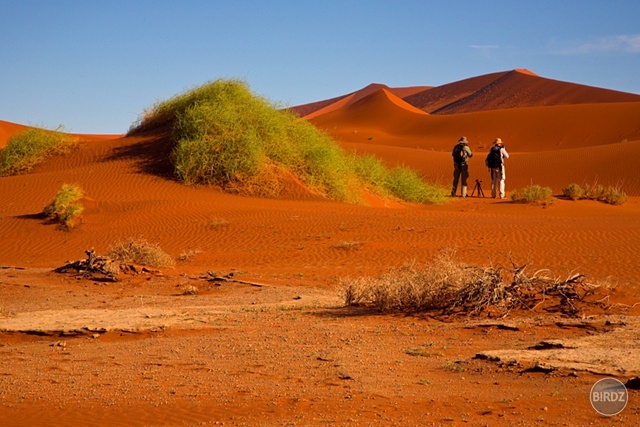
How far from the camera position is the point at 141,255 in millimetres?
15383

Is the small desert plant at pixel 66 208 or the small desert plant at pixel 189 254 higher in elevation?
the small desert plant at pixel 66 208

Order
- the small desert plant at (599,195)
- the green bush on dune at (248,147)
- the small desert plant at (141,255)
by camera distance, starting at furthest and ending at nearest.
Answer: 1. the small desert plant at (599,195)
2. the green bush on dune at (248,147)
3. the small desert plant at (141,255)

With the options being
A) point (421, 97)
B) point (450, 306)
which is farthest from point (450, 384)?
point (421, 97)

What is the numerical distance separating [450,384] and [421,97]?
400 feet

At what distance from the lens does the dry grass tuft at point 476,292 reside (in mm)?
9562

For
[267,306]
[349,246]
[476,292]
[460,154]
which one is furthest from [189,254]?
[460,154]

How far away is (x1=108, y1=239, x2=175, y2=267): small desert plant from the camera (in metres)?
15.3

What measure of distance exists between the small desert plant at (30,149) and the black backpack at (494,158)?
1415 cm

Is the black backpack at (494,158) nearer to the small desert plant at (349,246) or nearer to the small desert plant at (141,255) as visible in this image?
the small desert plant at (349,246)

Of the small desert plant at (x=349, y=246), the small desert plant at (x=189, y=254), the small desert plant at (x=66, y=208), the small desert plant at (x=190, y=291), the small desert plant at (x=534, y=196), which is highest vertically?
the small desert plant at (x=534, y=196)

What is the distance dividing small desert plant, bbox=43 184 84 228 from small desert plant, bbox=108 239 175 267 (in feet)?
14.5

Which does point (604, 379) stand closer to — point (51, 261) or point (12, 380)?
point (12, 380)

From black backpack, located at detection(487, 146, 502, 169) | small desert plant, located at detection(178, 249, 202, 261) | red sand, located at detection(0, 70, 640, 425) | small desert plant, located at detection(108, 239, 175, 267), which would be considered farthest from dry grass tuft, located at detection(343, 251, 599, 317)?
black backpack, located at detection(487, 146, 502, 169)

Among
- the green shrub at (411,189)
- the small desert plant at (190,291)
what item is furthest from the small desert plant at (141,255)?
the green shrub at (411,189)
